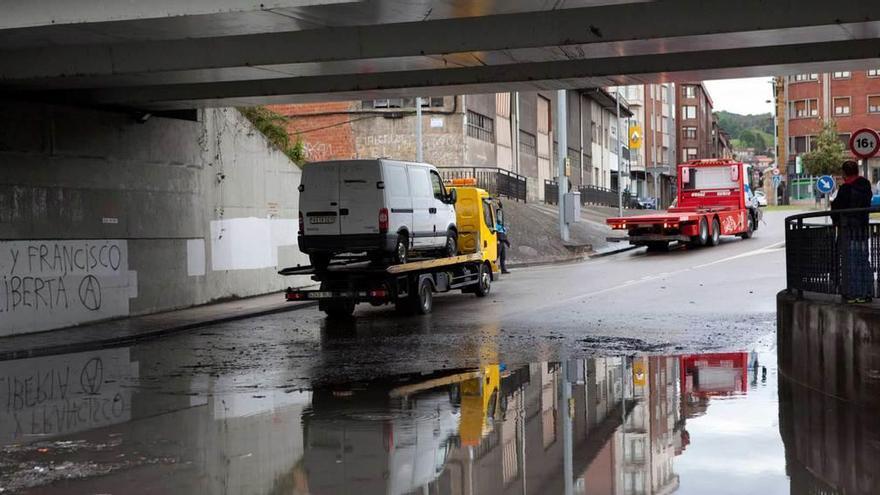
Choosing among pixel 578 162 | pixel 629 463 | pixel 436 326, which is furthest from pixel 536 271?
pixel 578 162

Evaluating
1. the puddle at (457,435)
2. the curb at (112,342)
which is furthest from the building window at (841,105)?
the puddle at (457,435)

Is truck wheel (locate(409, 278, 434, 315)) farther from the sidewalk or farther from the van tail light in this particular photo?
the sidewalk

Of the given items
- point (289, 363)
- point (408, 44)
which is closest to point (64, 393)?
point (289, 363)

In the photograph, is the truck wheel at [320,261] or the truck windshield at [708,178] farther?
the truck windshield at [708,178]

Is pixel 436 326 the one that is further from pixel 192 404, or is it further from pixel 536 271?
pixel 536 271

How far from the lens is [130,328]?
19.9 meters

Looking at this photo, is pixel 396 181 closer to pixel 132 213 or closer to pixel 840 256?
pixel 132 213

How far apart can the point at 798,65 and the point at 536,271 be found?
1538 centimetres

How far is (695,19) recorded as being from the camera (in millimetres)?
14875

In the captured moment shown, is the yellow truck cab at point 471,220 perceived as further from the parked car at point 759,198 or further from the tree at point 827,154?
the tree at point 827,154

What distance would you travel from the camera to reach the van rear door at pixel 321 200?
20391mm

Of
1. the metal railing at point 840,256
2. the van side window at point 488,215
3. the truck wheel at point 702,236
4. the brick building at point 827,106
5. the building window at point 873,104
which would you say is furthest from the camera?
the brick building at point 827,106

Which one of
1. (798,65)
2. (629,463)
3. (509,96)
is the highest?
(509,96)

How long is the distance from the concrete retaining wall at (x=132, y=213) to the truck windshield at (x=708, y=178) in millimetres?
17993
